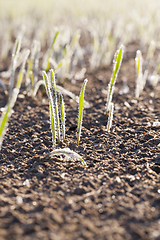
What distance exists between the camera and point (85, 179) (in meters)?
0.66

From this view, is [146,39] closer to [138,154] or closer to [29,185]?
[138,154]

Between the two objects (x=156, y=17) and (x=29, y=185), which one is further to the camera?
(x=156, y=17)

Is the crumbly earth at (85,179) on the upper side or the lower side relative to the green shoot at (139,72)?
lower

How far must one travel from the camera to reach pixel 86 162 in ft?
2.48

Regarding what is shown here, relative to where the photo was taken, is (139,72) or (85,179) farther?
(139,72)

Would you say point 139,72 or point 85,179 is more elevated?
point 139,72

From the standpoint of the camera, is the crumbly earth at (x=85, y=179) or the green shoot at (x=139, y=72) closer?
the crumbly earth at (x=85, y=179)

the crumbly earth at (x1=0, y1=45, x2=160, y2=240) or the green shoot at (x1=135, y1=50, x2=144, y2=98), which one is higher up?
the green shoot at (x1=135, y1=50, x2=144, y2=98)

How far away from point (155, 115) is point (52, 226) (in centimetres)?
74

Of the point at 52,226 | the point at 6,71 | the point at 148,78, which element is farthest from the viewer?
the point at 6,71

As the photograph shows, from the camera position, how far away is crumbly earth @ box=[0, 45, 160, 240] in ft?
1.66

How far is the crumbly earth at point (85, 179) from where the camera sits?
51 centimetres

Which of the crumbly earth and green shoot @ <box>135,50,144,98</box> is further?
green shoot @ <box>135,50,144,98</box>

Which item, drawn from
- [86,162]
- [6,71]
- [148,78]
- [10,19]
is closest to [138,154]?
[86,162]
